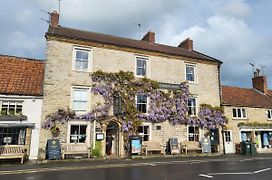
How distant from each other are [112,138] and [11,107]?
752 cm

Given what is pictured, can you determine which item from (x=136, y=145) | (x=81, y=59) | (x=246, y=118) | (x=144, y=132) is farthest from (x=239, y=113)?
(x=81, y=59)

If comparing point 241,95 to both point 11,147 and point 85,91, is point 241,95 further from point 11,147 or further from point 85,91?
point 11,147

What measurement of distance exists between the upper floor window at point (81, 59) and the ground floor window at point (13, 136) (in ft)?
19.3

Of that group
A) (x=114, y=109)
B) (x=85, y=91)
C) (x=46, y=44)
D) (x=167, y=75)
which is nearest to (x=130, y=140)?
(x=114, y=109)

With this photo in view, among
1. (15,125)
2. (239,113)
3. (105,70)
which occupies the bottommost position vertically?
(15,125)

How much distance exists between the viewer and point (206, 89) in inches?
907

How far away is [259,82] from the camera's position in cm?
3078

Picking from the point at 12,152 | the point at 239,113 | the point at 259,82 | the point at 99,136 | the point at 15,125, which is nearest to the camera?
the point at 12,152

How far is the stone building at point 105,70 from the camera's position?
17406mm

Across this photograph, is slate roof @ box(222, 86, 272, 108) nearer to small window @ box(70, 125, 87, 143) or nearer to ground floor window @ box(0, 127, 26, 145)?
small window @ box(70, 125, 87, 143)

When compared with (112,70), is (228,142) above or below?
below

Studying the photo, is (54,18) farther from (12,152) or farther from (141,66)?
(12,152)

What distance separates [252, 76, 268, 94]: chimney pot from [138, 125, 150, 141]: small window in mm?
18480

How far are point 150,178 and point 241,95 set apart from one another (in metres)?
20.8
